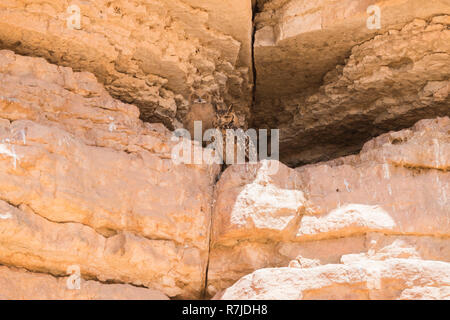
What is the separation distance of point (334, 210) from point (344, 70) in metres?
1.63

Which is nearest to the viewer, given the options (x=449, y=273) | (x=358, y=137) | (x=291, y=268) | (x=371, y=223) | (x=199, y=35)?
(x=449, y=273)

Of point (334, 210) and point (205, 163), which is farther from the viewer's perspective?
point (205, 163)

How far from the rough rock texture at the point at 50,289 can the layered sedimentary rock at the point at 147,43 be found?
70.3 inches

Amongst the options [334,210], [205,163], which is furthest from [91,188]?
[334,210]

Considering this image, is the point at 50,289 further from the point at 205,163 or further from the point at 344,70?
the point at 344,70

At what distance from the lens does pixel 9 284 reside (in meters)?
3.86

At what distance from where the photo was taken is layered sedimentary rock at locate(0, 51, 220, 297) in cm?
396

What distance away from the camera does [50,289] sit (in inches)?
156

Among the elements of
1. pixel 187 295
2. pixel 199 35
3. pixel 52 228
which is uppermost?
pixel 199 35

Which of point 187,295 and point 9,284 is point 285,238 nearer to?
point 187,295

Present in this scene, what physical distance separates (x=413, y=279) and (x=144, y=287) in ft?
6.30

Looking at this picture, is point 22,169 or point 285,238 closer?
point 22,169

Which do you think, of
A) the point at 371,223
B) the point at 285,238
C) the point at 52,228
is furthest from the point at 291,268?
the point at 52,228

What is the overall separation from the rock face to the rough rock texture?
0.04ft
